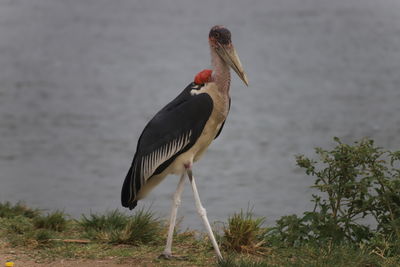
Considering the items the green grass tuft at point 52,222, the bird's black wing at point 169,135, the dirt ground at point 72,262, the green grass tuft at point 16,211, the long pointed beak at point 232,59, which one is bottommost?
the dirt ground at point 72,262

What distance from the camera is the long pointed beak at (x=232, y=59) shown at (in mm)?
7746

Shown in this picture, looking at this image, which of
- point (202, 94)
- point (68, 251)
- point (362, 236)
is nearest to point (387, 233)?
point (362, 236)

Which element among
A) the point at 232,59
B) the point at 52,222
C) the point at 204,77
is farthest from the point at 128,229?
the point at 232,59

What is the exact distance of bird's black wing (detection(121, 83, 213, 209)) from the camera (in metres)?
7.74

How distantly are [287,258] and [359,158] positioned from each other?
4.05ft

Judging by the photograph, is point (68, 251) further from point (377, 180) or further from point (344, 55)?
point (344, 55)

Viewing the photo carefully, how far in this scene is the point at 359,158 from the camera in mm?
8570

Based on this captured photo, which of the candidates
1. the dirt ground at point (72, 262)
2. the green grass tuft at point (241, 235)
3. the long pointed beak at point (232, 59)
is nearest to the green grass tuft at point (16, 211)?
the dirt ground at point (72, 262)

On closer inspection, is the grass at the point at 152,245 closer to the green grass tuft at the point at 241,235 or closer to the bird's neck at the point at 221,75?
the green grass tuft at the point at 241,235

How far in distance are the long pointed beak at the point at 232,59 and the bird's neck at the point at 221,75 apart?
0.05 metres

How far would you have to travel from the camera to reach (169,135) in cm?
787

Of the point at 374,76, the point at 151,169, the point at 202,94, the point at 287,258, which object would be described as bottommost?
the point at 287,258

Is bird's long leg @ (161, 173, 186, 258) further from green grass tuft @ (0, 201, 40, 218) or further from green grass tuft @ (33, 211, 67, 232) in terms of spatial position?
green grass tuft @ (0, 201, 40, 218)

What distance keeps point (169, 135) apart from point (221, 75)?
0.72m
